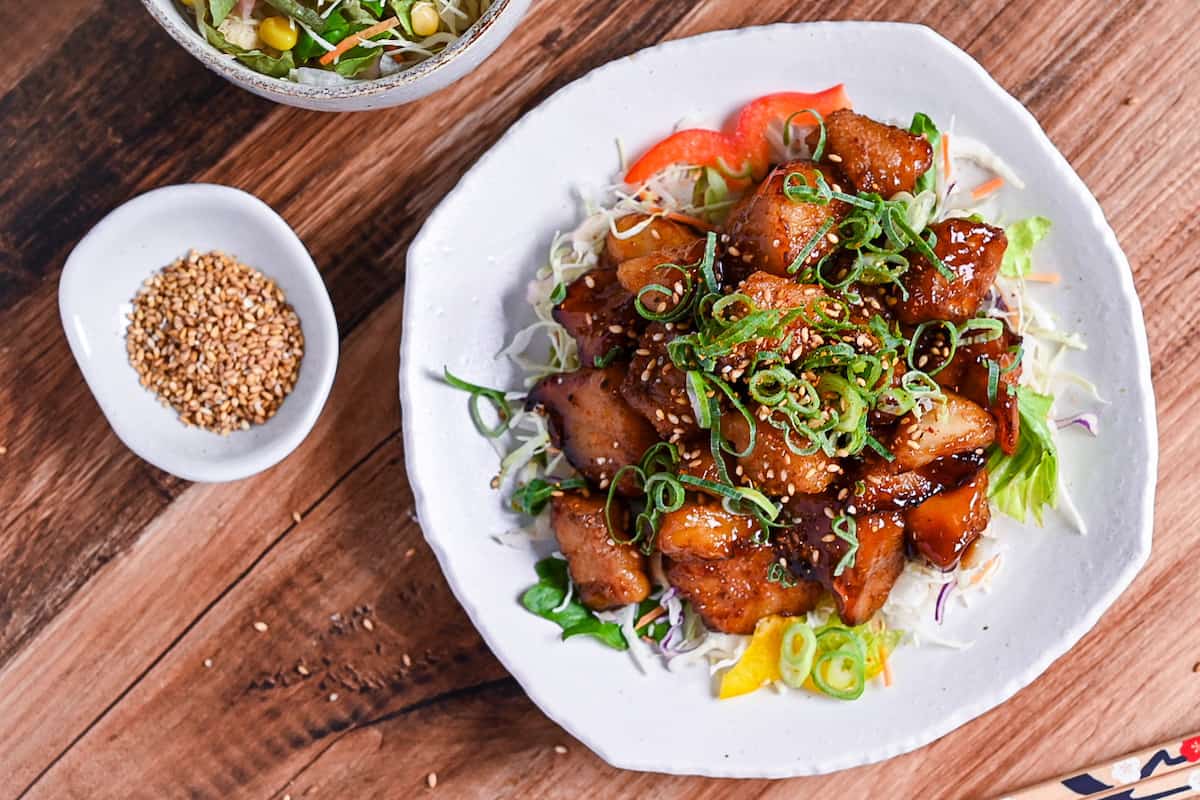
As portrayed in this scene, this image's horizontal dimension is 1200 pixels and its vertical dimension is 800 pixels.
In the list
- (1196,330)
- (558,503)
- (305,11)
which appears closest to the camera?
(305,11)

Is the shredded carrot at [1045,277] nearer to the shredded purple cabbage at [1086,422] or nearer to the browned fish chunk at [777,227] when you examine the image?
the shredded purple cabbage at [1086,422]

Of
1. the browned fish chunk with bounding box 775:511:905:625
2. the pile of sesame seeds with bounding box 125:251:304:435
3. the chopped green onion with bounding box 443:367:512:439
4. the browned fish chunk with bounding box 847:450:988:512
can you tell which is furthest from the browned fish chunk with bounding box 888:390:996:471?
the pile of sesame seeds with bounding box 125:251:304:435

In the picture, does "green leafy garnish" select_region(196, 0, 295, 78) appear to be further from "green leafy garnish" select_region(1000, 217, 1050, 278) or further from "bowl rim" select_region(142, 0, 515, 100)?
"green leafy garnish" select_region(1000, 217, 1050, 278)

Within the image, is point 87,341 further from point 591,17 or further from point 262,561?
point 591,17

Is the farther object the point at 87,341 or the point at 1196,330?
the point at 1196,330

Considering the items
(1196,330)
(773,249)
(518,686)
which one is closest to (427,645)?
(518,686)

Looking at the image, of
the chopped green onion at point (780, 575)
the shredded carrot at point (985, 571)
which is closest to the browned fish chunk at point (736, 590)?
the chopped green onion at point (780, 575)

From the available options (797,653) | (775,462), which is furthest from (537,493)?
(797,653)
